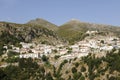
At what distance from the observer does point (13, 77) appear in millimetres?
162000

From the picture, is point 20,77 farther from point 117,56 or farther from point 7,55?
point 117,56

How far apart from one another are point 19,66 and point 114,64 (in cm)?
5483

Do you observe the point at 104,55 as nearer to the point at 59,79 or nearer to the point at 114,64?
the point at 114,64

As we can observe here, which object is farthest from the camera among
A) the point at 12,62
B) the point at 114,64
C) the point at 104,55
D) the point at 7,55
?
the point at 7,55

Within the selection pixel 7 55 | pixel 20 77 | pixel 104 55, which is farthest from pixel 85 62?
pixel 7 55

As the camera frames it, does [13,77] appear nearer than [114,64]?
No

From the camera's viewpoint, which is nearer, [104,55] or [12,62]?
[104,55]

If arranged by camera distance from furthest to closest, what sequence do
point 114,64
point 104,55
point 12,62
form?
point 12,62 → point 104,55 → point 114,64

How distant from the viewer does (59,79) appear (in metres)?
154

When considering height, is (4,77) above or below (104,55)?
below

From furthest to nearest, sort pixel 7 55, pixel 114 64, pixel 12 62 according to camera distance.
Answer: pixel 7 55
pixel 12 62
pixel 114 64

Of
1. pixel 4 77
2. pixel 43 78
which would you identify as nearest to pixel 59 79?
pixel 43 78

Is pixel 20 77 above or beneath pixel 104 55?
beneath

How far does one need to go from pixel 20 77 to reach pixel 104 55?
4770cm
